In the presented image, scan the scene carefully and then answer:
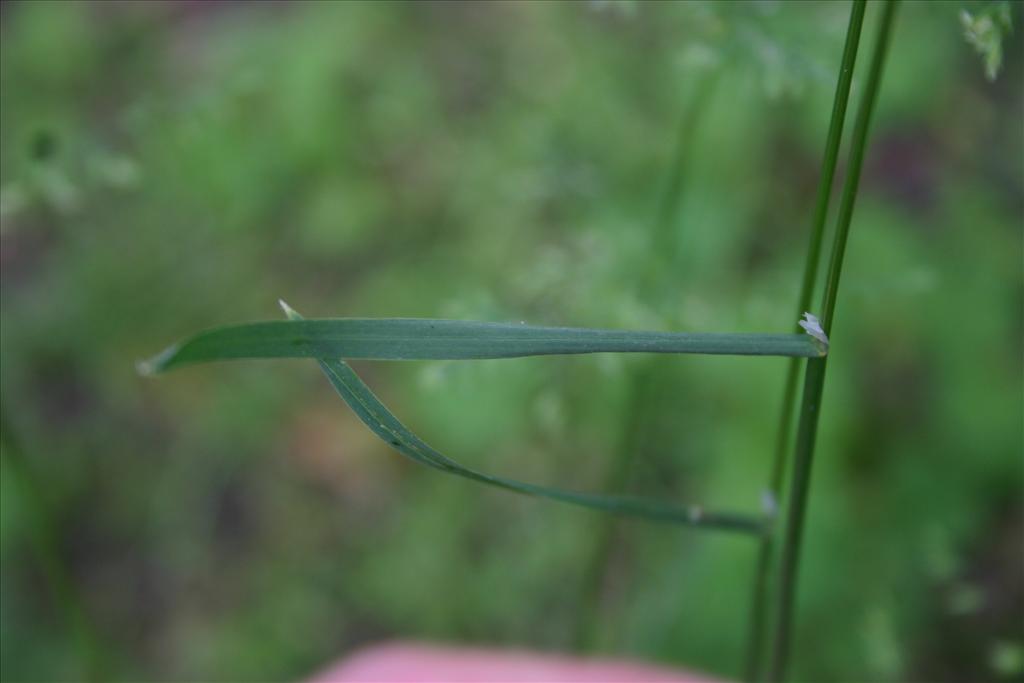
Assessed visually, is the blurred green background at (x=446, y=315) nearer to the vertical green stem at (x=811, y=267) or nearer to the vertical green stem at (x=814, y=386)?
the vertical green stem at (x=811, y=267)

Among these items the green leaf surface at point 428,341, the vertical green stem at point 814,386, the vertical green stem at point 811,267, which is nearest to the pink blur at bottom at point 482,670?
the vertical green stem at point 811,267

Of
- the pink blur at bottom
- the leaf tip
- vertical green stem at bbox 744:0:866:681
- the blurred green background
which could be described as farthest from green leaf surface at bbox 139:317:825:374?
the pink blur at bottom

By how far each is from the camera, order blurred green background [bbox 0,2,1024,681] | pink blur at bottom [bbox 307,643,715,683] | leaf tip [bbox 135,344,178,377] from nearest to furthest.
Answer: leaf tip [bbox 135,344,178,377] < pink blur at bottom [bbox 307,643,715,683] < blurred green background [bbox 0,2,1024,681]

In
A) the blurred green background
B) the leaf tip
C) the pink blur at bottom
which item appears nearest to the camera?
the leaf tip

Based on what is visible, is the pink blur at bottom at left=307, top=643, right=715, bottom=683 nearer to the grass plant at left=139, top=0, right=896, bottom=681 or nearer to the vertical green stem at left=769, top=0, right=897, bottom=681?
the vertical green stem at left=769, top=0, right=897, bottom=681

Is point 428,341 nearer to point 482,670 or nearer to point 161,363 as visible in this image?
point 161,363

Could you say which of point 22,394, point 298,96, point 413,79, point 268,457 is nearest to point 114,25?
point 298,96
